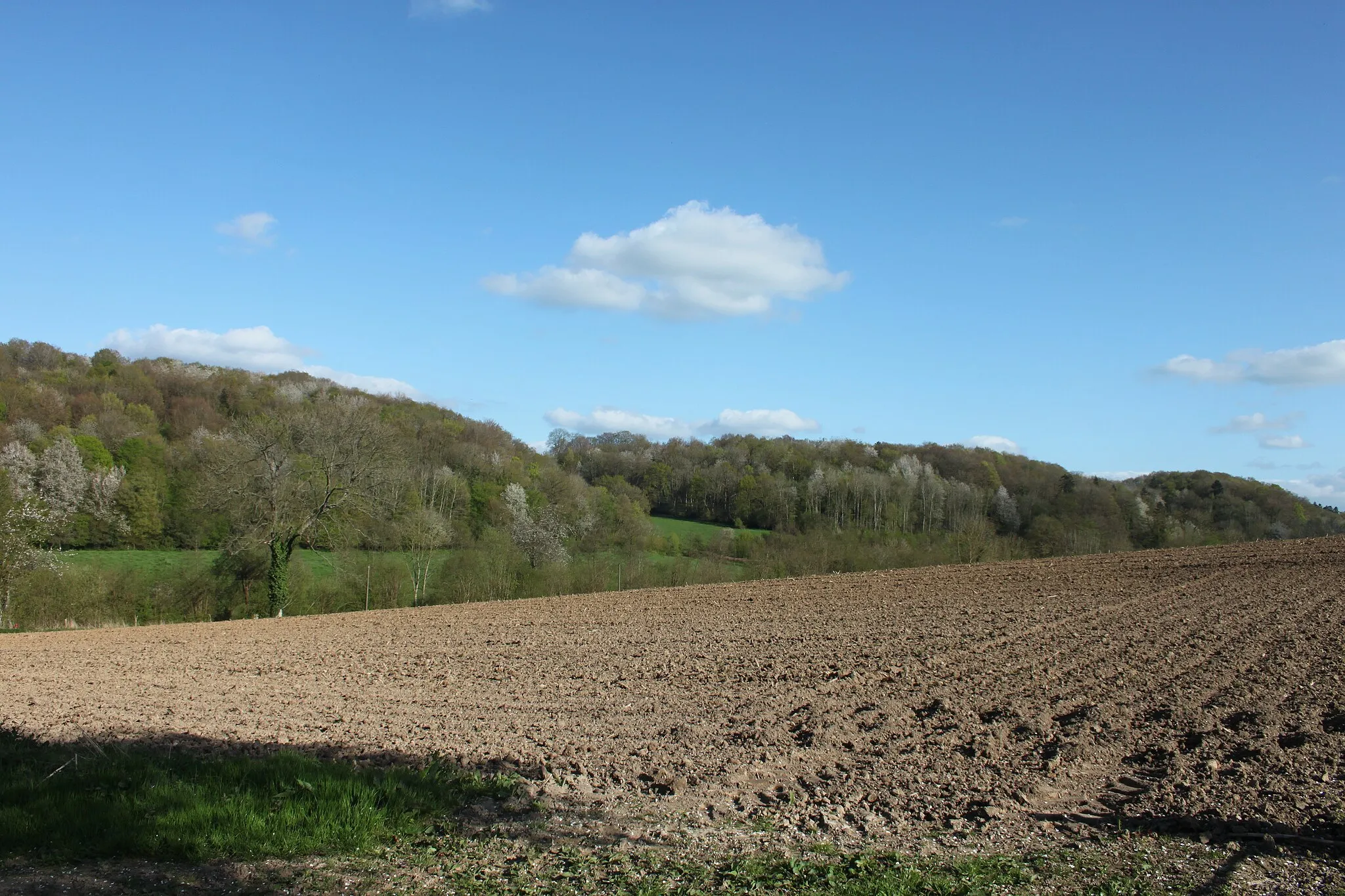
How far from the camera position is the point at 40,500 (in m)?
37.6

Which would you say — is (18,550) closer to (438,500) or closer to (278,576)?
(278,576)

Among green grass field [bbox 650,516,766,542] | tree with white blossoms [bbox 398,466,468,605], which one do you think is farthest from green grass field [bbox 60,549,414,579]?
green grass field [bbox 650,516,766,542]

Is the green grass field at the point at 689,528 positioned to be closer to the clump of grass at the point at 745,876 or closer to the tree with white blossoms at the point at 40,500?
the tree with white blossoms at the point at 40,500

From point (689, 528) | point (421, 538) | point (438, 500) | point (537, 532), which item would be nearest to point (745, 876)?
point (421, 538)

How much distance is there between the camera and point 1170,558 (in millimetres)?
33625

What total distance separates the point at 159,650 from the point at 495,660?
10711mm

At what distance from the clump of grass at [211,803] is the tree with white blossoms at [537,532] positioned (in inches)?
1620

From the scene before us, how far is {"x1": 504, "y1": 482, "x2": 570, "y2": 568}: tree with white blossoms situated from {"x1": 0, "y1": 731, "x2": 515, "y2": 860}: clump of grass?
41.2m

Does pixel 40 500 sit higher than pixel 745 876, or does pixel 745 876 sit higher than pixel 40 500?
pixel 40 500

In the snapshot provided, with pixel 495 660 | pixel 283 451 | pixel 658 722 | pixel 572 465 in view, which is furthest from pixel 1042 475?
pixel 658 722

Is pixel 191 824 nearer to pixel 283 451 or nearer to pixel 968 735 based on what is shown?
pixel 968 735

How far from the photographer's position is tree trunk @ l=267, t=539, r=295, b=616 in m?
36.5

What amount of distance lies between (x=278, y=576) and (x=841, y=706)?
31.2 metres

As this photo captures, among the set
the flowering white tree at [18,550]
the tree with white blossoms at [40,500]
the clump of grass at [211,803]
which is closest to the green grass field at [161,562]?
the tree with white blossoms at [40,500]
